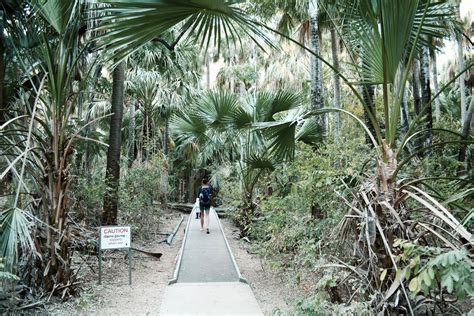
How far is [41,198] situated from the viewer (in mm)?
5465

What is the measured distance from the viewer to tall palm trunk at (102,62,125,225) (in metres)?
9.34

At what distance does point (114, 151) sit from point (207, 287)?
458 centimetres

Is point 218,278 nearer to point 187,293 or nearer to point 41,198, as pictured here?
point 187,293

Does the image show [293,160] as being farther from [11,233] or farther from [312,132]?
[11,233]

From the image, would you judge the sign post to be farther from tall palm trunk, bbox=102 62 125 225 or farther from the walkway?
tall palm trunk, bbox=102 62 125 225

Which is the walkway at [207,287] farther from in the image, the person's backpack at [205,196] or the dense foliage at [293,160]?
the person's backpack at [205,196]

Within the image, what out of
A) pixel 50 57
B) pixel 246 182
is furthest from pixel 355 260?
pixel 246 182

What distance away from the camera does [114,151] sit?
31.5 feet

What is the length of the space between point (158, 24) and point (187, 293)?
4.04 m

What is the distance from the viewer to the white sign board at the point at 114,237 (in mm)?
6613

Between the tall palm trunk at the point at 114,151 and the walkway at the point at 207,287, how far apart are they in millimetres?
1922

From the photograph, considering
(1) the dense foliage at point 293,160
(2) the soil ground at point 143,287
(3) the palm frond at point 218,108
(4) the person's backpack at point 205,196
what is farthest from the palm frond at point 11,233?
(4) the person's backpack at point 205,196

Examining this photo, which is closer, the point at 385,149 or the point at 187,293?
the point at 385,149

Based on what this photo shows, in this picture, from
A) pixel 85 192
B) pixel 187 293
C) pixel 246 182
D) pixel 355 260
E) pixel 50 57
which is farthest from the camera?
pixel 246 182
